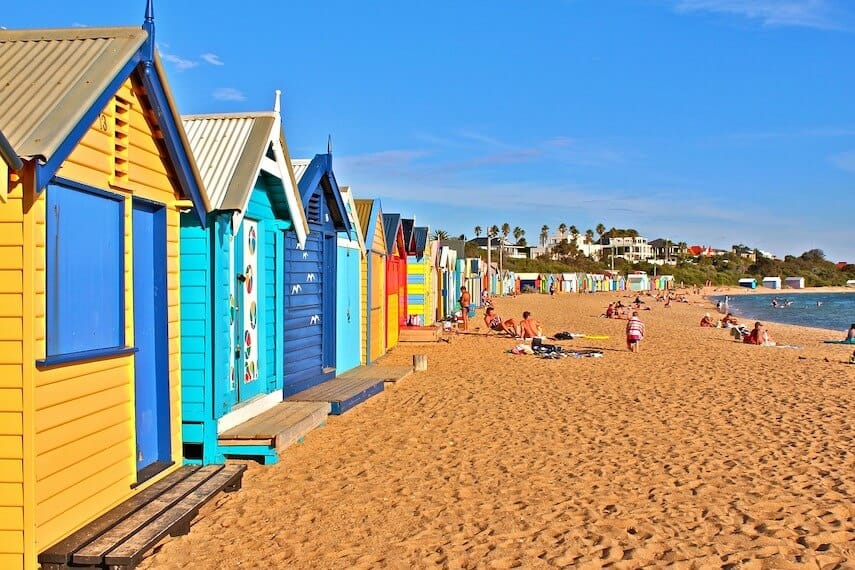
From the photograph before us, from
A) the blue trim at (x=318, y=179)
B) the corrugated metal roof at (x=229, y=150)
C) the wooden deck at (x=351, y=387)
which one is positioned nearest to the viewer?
the corrugated metal roof at (x=229, y=150)

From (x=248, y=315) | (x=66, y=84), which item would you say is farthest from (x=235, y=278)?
(x=66, y=84)

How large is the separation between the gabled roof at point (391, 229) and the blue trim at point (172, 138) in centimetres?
1215

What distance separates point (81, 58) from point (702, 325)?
34669 mm

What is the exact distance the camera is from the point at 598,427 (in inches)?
402

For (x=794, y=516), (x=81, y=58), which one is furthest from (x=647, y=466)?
(x=81, y=58)

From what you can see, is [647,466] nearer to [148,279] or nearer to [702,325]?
[148,279]

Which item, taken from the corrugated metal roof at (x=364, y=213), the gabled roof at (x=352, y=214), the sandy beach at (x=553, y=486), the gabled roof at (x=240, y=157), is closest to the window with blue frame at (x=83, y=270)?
the sandy beach at (x=553, y=486)

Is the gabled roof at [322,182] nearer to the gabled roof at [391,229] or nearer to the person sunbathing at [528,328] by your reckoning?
the gabled roof at [391,229]

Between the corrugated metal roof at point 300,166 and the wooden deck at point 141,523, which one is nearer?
the wooden deck at point 141,523

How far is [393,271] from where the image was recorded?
64.2 feet

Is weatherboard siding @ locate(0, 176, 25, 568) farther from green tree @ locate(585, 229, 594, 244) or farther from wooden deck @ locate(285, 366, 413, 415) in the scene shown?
green tree @ locate(585, 229, 594, 244)

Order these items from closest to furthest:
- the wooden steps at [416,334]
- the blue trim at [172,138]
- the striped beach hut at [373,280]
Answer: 1. the blue trim at [172,138]
2. the striped beach hut at [373,280]
3. the wooden steps at [416,334]

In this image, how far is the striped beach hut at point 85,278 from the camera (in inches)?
172

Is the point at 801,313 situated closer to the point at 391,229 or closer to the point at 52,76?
the point at 391,229
